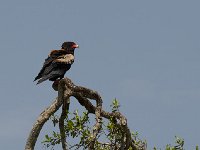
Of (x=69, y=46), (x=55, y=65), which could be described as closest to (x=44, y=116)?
(x=55, y=65)

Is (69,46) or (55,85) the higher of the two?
(69,46)

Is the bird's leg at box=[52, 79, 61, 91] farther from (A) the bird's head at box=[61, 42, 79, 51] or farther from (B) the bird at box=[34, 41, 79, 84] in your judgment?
(A) the bird's head at box=[61, 42, 79, 51]

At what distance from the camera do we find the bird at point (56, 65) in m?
14.4

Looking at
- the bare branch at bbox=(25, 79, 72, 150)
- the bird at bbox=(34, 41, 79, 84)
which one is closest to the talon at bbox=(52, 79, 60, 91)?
the bird at bbox=(34, 41, 79, 84)

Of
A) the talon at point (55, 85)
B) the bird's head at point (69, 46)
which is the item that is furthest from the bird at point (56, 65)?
the talon at point (55, 85)

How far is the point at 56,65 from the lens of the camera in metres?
14.9

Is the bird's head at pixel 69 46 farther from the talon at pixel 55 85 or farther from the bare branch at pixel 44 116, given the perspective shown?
the bare branch at pixel 44 116

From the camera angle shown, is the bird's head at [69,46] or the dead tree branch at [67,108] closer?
the dead tree branch at [67,108]

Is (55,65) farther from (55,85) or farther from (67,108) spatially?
(67,108)

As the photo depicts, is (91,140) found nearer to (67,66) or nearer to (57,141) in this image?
(57,141)

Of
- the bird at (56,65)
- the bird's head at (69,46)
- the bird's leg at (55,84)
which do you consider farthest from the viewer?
the bird's head at (69,46)

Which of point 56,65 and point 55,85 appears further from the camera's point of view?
point 56,65

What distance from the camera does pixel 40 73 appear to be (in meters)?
14.6

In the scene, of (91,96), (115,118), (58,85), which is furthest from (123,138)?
(58,85)
